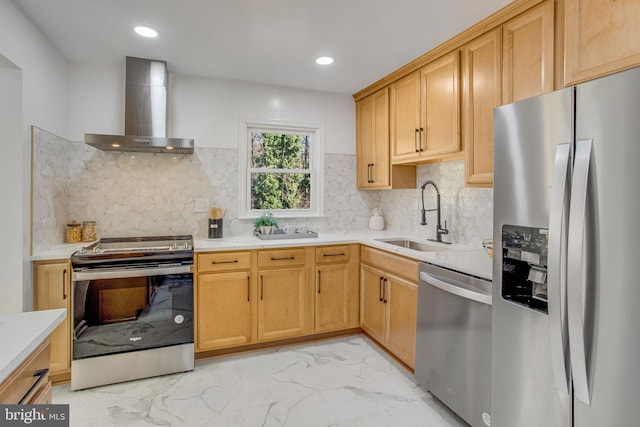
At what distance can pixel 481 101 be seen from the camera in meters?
2.24

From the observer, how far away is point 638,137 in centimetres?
108

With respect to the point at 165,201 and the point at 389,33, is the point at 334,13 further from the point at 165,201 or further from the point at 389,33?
the point at 165,201

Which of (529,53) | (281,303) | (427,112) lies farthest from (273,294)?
(529,53)

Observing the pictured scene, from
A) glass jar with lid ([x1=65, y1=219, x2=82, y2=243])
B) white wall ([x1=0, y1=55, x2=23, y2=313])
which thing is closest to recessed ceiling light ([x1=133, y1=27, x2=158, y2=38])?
white wall ([x1=0, y1=55, x2=23, y2=313])

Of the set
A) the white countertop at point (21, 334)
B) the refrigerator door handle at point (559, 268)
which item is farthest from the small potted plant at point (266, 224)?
the refrigerator door handle at point (559, 268)

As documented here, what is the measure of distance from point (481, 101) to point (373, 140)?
4.51ft

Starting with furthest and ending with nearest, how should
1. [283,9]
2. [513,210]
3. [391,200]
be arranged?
[391,200]
[283,9]
[513,210]

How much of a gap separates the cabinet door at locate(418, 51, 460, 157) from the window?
4.17 feet

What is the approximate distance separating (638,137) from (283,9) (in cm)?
185

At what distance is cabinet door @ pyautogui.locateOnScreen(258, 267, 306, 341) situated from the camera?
2904 mm

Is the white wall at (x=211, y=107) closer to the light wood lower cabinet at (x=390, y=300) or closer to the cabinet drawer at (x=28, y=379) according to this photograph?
the light wood lower cabinet at (x=390, y=300)

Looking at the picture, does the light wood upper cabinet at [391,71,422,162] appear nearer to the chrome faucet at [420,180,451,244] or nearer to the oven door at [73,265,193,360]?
the chrome faucet at [420,180,451,244]

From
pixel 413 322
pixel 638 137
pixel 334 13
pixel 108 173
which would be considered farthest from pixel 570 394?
pixel 108 173

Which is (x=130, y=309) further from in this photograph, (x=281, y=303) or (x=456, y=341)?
(x=456, y=341)
